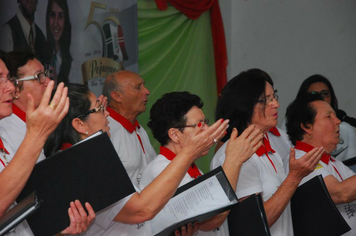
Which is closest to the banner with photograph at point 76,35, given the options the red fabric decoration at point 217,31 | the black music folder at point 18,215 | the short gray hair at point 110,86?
the short gray hair at point 110,86

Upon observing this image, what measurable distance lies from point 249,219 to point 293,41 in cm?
383

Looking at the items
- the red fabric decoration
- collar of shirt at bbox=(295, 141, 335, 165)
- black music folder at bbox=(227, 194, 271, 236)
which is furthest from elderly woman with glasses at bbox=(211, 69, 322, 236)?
the red fabric decoration

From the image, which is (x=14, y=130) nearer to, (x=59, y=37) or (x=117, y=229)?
(x=117, y=229)

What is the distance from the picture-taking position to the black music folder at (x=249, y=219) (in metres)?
2.26

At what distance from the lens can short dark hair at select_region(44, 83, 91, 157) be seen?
7.19ft

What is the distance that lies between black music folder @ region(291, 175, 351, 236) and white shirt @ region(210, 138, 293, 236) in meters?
0.06

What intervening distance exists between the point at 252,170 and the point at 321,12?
382cm

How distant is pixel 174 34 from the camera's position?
5035 mm

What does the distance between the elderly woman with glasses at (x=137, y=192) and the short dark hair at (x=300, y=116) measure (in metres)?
1.09

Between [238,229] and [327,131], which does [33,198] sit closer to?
[238,229]

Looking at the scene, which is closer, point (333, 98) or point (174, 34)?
point (333, 98)

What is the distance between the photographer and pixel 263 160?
2631 millimetres

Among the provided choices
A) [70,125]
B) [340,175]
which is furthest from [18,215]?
[340,175]

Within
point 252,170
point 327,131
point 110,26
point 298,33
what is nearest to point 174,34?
point 110,26
